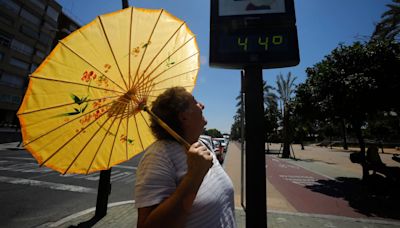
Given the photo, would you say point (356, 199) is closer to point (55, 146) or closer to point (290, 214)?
point (290, 214)

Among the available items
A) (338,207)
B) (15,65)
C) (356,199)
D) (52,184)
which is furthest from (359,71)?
(15,65)

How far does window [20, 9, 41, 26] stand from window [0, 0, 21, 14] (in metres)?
0.95

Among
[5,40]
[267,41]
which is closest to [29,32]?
[5,40]

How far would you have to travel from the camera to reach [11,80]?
31.2m

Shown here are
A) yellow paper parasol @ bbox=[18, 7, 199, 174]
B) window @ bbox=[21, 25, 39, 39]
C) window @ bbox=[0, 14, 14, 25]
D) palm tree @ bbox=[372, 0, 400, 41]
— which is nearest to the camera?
yellow paper parasol @ bbox=[18, 7, 199, 174]

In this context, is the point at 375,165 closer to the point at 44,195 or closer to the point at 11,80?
the point at 44,195

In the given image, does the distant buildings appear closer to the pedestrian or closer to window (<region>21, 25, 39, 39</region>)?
window (<region>21, 25, 39, 39</region>)

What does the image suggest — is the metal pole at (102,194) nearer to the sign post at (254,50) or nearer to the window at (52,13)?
the sign post at (254,50)

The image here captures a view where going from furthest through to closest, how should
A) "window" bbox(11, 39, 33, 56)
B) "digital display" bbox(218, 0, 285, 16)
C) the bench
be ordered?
"window" bbox(11, 39, 33, 56), the bench, "digital display" bbox(218, 0, 285, 16)

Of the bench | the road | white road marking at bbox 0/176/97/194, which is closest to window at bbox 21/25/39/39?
the road

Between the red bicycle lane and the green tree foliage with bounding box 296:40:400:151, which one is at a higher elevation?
the green tree foliage with bounding box 296:40:400:151

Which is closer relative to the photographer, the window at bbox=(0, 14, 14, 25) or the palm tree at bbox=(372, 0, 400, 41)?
the palm tree at bbox=(372, 0, 400, 41)

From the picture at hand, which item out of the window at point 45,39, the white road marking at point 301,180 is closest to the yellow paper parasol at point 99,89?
the white road marking at point 301,180

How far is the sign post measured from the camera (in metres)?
2.32
